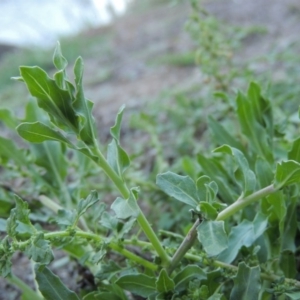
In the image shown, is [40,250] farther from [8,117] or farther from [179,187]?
[8,117]

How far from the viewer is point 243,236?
1.70ft

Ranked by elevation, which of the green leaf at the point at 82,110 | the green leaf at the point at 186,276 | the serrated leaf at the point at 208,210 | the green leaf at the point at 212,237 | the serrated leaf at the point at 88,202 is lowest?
the green leaf at the point at 186,276

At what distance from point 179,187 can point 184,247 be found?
7cm

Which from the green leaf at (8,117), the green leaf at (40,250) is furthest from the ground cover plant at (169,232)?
the green leaf at (8,117)

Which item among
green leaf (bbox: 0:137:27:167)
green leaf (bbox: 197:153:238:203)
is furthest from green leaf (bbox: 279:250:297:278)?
green leaf (bbox: 0:137:27:167)

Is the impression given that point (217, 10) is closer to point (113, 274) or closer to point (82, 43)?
point (82, 43)

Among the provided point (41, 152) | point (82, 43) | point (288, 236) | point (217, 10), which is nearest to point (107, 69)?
point (217, 10)

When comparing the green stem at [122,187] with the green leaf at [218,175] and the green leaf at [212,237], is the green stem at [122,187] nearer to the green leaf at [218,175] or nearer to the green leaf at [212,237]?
the green leaf at [212,237]

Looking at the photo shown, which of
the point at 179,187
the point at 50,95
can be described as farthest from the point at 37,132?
the point at 179,187

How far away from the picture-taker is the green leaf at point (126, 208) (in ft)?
1.33

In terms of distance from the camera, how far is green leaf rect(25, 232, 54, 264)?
0.39m

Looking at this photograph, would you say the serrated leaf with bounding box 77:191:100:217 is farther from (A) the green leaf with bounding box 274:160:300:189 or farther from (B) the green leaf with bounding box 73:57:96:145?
(A) the green leaf with bounding box 274:160:300:189

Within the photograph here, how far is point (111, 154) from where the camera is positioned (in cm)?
49

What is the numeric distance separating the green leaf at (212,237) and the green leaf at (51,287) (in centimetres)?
17
